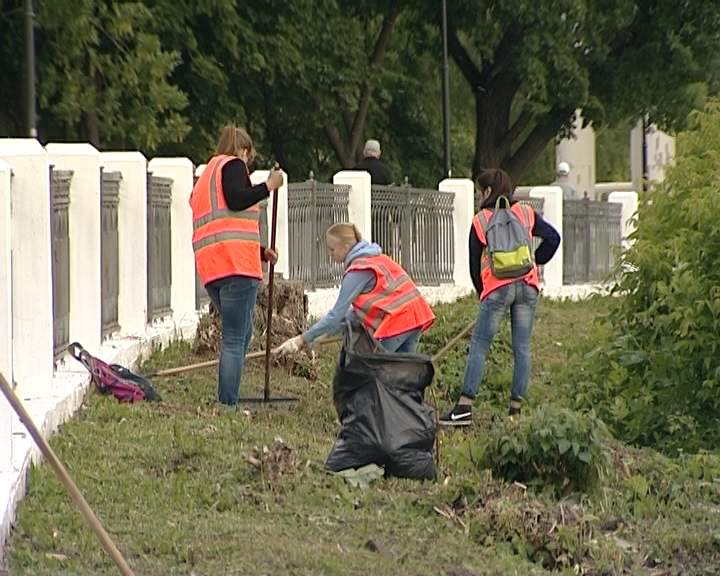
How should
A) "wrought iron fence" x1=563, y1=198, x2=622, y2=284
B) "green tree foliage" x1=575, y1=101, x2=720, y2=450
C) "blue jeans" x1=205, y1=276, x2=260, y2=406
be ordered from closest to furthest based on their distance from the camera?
"blue jeans" x1=205, y1=276, x2=260, y2=406 → "green tree foliage" x1=575, y1=101, x2=720, y2=450 → "wrought iron fence" x1=563, y1=198, x2=622, y2=284

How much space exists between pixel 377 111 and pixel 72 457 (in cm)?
2490

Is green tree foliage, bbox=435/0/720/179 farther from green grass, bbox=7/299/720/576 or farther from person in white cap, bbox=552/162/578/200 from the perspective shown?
green grass, bbox=7/299/720/576

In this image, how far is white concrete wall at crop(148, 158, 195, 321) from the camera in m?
14.8

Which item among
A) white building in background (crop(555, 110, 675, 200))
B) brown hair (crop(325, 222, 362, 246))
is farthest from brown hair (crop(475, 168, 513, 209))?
white building in background (crop(555, 110, 675, 200))

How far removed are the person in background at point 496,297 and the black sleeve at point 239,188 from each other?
1.94 metres

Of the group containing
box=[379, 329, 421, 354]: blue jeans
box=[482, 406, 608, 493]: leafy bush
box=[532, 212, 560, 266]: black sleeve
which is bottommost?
box=[482, 406, 608, 493]: leafy bush

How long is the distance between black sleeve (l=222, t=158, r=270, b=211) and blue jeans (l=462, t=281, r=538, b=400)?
2.05 metres

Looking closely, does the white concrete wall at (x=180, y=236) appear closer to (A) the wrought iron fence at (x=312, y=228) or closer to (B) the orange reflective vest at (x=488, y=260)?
(A) the wrought iron fence at (x=312, y=228)

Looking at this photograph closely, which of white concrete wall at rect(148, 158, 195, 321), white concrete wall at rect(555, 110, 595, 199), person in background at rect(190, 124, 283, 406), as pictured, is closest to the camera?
person in background at rect(190, 124, 283, 406)

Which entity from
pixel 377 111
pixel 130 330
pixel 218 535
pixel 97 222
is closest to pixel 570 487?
pixel 218 535

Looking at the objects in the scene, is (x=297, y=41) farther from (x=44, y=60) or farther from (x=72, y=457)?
(x=72, y=457)

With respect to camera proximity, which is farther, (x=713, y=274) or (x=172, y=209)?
(x=172, y=209)

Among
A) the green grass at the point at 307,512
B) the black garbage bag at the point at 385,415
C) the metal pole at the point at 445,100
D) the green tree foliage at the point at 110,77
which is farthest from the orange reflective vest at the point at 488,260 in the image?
the metal pole at the point at 445,100

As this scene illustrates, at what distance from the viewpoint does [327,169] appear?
112ft
